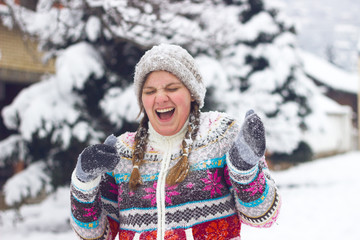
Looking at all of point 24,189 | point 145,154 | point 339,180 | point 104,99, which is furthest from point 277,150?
point 145,154

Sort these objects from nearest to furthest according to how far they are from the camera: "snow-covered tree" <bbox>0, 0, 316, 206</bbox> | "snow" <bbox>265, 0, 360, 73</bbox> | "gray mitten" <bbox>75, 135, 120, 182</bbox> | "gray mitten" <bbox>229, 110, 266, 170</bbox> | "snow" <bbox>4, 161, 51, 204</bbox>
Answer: "gray mitten" <bbox>229, 110, 266, 170</bbox>
"gray mitten" <bbox>75, 135, 120, 182</bbox>
"snow-covered tree" <bbox>0, 0, 316, 206</bbox>
"snow" <bbox>4, 161, 51, 204</bbox>
"snow" <bbox>265, 0, 360, 73</bbox>

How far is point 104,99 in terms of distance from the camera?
5371 millimetres

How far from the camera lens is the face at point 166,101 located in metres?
1.63

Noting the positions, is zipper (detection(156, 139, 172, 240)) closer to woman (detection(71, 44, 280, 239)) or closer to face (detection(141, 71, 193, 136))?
woman (detection(71, 44, 280, 239))

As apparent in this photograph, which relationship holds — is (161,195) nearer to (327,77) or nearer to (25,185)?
(25,185)

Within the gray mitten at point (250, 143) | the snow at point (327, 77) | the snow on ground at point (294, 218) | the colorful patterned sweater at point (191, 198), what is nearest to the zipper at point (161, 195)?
the colorful patterned sweater at point (191, 198)

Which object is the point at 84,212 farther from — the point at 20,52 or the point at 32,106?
the point at 20,52

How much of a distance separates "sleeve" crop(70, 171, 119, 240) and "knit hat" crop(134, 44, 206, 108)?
50cm

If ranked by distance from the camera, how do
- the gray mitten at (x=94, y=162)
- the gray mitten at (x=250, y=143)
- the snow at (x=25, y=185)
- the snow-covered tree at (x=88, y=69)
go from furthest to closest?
the snow at (x=25, y=185)
the snow-covered tree at (x=88, y=69)
the gray mitten at (x=94, y=162)
the gray mitten at (x=250, y=143)

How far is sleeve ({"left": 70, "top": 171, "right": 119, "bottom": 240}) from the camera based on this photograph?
1.55 m

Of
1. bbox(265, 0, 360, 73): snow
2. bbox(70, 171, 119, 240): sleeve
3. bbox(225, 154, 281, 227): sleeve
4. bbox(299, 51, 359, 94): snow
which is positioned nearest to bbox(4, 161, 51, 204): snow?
bbox(70, 171, 119, 240): sleeve

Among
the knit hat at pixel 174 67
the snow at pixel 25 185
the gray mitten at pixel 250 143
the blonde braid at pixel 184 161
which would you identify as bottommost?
the snow at pixel 25 185

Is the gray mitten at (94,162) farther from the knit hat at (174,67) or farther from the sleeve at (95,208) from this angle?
the knit hat at (174,67)

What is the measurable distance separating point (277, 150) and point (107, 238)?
7685mm
